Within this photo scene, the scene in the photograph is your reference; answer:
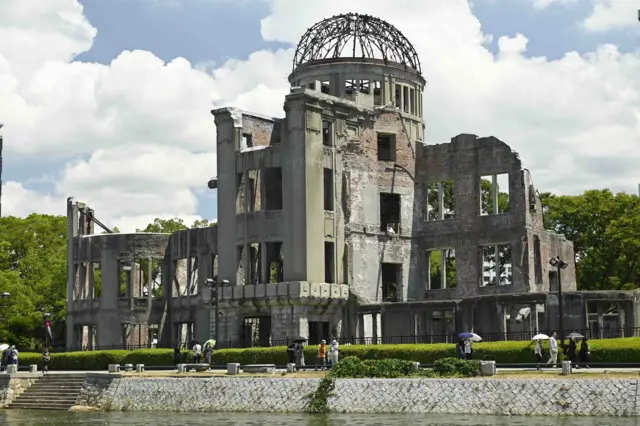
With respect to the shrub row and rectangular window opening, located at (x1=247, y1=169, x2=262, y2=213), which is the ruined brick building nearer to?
rectangular window opening, located at (x1=247, y1=169, x2=262, y2=213)

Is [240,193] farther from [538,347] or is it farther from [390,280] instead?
[538,347]

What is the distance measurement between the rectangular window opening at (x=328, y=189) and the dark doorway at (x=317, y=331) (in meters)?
6.34

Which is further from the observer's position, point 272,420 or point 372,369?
point 372,369

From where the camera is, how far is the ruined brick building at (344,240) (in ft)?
192

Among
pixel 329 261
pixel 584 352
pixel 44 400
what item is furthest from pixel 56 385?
pixel 584 352

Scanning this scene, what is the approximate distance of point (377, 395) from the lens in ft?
130

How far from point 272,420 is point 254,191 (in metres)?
25.1

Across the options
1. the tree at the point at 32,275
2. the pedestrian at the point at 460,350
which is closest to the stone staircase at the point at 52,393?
the pedestrian at the point at 460,350

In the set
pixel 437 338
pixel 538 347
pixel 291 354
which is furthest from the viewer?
pixel 437 338

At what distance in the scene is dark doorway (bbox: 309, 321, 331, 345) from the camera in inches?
2363

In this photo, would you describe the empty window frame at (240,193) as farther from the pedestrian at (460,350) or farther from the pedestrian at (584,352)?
the pedestrian at (584,352)

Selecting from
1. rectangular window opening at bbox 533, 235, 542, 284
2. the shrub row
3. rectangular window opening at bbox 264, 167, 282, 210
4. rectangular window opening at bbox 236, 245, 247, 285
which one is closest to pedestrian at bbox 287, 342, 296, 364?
the shrub row

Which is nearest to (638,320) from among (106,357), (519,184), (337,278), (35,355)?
(519,184)

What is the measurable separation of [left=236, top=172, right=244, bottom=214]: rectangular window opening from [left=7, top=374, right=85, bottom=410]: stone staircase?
14733mm
